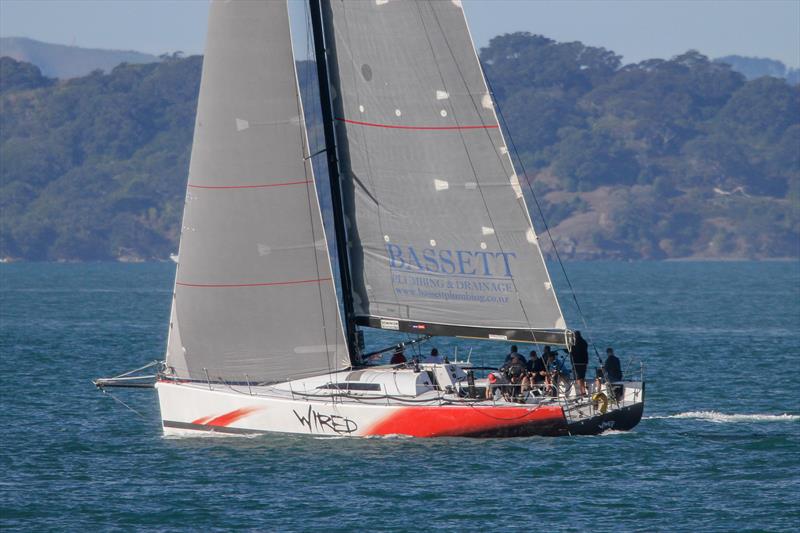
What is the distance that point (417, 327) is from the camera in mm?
29328

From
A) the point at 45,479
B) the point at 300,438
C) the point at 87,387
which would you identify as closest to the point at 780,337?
the point at 87,387

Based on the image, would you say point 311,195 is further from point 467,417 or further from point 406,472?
point 406,472

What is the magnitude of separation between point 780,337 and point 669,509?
116 ft

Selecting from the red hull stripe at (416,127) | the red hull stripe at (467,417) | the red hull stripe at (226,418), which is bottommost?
the red hull stripe at (467,417)

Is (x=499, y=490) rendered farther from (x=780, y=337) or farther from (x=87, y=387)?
(x=780, y=337)

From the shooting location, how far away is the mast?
2888cm

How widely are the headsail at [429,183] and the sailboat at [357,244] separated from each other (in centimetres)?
3

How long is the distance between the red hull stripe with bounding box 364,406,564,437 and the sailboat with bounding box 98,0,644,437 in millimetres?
32

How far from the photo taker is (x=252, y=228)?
95.4 feet

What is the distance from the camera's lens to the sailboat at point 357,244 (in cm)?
2838

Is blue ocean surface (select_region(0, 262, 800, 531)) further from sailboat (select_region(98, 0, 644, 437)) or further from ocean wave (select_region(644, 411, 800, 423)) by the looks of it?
sailboat (select_region(98, 0, 644, 437))

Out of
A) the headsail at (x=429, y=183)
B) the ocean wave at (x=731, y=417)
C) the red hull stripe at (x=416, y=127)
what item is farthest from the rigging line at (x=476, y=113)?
the ocean wave at (x=731, y=417)

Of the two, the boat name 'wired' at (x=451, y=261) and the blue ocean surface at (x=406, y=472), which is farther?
the boat name 'wired' at (x=451, y=261)

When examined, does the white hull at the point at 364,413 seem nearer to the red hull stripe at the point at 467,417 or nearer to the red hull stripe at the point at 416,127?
the red hull stripe at the point at 467,417
